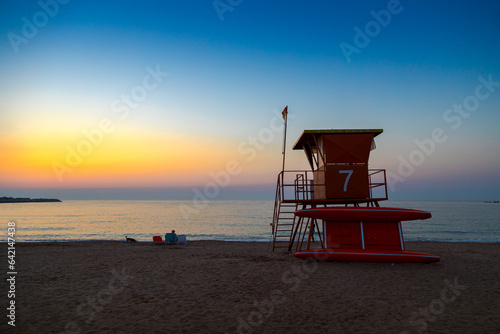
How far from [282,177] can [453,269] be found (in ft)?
26.0

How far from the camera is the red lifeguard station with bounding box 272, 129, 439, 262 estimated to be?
1336 centimetres

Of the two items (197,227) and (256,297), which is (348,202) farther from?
(197,227)

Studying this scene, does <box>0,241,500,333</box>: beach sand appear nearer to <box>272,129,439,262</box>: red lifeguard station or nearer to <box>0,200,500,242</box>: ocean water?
<box>272,129,439,262</box>: red lifeguard station

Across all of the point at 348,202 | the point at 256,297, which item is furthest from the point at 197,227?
the point at 256,297

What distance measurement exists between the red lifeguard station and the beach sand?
0.56 meters

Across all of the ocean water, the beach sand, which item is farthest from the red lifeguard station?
the ocean water

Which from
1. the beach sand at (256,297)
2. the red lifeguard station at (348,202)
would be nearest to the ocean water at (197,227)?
the red lifeguard station at (348,202)

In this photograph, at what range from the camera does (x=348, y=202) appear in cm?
1545

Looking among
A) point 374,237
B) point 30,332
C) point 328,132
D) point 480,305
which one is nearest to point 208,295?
point 30,332

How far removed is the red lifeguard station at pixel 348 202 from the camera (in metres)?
13.4

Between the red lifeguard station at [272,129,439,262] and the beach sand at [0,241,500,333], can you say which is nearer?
the beach sand at [0,241,500,333]

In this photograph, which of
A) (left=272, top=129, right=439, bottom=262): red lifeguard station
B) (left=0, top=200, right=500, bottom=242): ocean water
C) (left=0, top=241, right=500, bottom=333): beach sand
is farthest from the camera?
(left=0, top=200, right=500, bottom=242): ocean water

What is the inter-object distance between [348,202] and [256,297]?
8.17 meters

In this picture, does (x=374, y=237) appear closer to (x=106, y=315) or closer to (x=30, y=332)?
(x=106, y=315)
